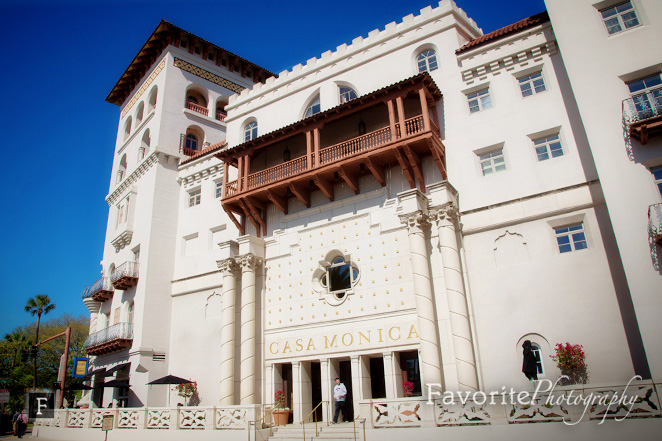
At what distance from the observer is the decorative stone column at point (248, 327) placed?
21.3 meters

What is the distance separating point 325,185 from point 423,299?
7.38 metres

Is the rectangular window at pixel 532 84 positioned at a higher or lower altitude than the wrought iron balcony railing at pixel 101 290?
higher

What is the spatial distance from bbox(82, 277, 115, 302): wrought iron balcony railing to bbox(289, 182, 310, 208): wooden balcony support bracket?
16.9 m

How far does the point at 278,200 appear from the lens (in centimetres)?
2381

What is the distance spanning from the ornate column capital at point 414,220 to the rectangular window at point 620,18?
939 cm

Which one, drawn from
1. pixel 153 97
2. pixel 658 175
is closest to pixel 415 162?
pixel 658 175

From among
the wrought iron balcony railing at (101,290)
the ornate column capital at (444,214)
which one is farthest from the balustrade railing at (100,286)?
the ornate column capital at (444,214)

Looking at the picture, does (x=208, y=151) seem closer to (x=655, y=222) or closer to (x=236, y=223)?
(x=236, y=223)

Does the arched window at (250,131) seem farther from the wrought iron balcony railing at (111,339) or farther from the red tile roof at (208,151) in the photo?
the wrought iron balcony railing at (111,339)

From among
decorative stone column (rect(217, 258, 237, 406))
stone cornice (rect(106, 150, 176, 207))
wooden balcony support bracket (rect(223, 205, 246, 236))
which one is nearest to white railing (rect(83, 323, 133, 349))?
decorative stone column (rect(217, 258, 237, 406))

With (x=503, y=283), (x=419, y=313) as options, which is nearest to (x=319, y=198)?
(x=419, y=313)

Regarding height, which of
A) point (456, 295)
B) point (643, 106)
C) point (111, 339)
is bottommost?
point (456, 295)

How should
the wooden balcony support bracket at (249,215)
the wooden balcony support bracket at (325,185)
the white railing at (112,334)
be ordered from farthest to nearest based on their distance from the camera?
the white railing at (112,334) < the wooden balcony support bracket at (249,215) < the wooden balcony support bracket at (325,185)

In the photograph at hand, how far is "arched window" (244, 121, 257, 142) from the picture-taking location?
92.8ft
